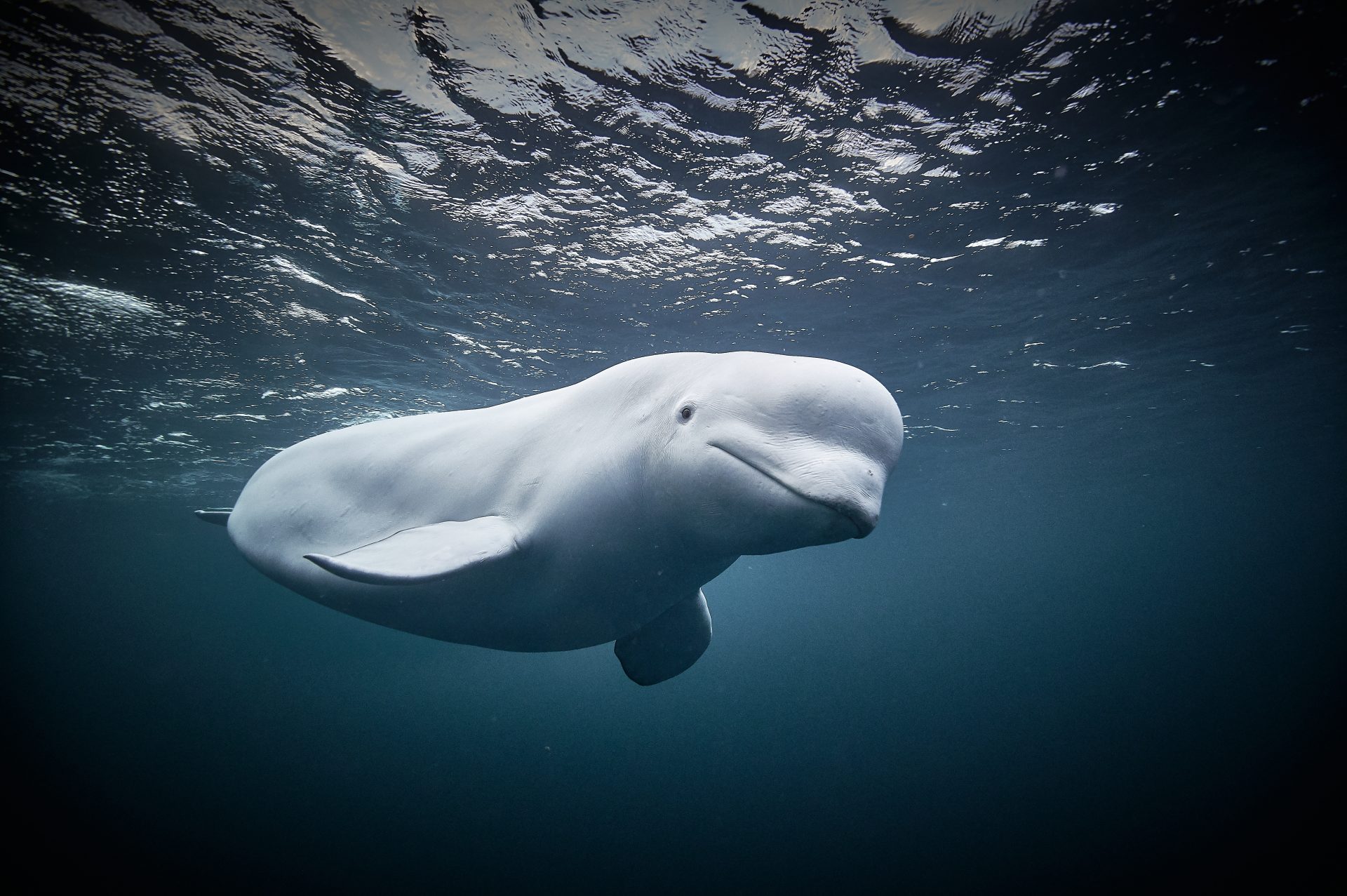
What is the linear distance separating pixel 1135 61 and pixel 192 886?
18.4 meters

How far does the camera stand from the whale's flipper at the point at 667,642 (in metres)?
3.52

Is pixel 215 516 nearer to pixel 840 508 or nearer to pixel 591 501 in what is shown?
pixel 591 501

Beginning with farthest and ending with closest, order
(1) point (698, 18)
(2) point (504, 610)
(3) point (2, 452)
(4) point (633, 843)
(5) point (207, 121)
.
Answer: (3) point (2, 452)
(4) point (633, 843)
(5) point (207, 121)
(1) point (698, 18)
(2) point (504, 610)

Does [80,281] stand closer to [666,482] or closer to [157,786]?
[666,482]

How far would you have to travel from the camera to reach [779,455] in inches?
69.1

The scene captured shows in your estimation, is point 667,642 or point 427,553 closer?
point 427,553

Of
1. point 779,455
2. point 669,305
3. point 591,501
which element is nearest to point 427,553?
point 591,501

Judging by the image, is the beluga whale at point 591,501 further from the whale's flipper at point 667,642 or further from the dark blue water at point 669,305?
the dark blue water at point 669,305

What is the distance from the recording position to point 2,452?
17922mm

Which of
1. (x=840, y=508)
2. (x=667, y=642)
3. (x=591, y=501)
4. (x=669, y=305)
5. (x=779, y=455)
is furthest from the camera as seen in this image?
(x=669, y=305)

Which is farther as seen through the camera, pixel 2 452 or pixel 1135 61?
pixel 2 452

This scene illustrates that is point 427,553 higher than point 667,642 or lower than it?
higher

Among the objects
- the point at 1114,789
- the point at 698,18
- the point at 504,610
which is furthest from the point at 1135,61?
the point at 1114,789

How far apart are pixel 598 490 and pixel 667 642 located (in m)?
1.66
